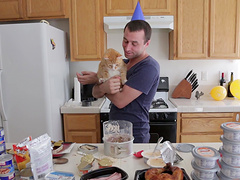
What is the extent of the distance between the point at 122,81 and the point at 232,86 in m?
1.93

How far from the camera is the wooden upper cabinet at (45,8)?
8.63ft

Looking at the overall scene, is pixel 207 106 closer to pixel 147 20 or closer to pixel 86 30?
pixel 147 20

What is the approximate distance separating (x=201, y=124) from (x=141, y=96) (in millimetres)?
1272

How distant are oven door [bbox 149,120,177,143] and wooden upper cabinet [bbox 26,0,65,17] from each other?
1.64m

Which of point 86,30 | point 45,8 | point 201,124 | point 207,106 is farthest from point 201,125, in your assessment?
point 45,8

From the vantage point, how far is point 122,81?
4.55ft

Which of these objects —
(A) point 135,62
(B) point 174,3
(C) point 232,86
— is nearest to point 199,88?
(C) point 232,86

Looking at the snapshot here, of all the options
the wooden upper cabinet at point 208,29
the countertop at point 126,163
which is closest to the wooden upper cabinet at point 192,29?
the wooden upper cabinet at point 208,29

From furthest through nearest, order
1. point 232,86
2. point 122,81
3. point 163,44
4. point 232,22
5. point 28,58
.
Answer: point 163,44 < point 232,86 < point 232,22 < point 28,58 < point 122,81

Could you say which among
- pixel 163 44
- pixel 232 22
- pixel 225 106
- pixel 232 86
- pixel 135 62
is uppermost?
pixel 232 22

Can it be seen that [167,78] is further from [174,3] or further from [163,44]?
[174,3]

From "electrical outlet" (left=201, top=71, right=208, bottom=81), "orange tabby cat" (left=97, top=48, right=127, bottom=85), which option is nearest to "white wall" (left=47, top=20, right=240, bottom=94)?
"electrical outlet" (left=201, top=71, right=208, bottom=81)

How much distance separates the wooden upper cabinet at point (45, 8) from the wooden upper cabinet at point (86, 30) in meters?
0.15

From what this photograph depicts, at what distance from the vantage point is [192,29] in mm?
2604
